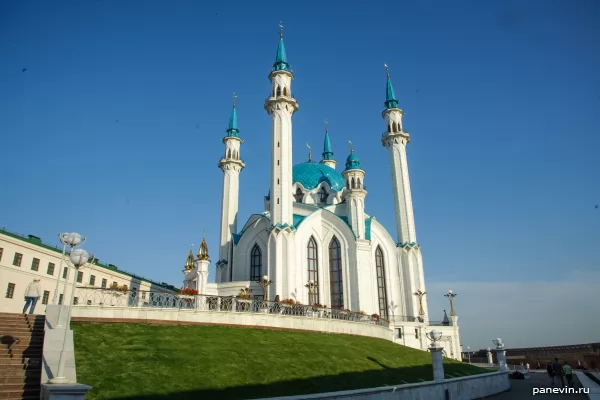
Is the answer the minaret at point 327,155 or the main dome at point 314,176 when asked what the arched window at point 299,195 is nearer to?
the main dome at point 314,176

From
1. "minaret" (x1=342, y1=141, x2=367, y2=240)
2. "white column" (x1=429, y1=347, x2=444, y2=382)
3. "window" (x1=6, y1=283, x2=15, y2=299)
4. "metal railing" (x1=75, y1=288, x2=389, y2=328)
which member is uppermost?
"minaret" (x1=342, y1=141, x2=367, y2=240)

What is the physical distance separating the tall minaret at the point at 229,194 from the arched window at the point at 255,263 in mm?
2115

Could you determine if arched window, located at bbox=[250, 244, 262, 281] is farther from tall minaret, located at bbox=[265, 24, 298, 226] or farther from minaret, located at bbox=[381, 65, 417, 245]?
minaret, located at bbox=[381, 65, 417, 245]

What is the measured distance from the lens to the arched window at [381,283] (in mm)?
39516

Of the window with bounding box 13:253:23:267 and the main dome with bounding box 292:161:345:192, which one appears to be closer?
the window with bounding box 13:253:23:267

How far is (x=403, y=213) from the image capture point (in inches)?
1687

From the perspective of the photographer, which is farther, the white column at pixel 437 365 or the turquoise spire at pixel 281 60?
the turquoise spire at pixel 281 60

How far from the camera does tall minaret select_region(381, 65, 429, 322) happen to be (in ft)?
132

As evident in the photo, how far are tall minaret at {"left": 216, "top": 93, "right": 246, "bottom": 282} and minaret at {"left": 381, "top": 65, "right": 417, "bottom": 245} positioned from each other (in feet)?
50.8

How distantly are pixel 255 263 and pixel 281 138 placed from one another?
37.9 feet

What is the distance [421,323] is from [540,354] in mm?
16274

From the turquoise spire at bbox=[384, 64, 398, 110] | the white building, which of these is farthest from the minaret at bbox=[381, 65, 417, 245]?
the white building

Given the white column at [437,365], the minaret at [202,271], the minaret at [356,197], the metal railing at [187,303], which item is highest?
the minaret at [356,197]

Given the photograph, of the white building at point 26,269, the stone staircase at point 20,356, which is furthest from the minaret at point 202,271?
the stone staircase at point 20,356
